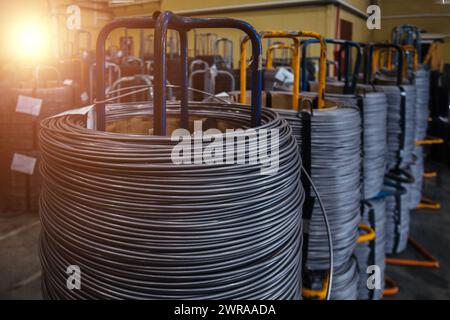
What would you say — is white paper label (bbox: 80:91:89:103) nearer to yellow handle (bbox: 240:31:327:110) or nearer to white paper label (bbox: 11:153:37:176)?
white paper label (bbox: 11:153:37:176)

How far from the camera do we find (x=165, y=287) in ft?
3.17

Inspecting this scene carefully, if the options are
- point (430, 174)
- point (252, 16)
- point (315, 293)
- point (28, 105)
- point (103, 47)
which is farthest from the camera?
point (252, 16)

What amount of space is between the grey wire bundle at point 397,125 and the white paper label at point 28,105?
304 cm

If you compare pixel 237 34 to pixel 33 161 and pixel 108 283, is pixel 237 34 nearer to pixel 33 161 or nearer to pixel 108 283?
pixel 33 161

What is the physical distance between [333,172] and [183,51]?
91 cm

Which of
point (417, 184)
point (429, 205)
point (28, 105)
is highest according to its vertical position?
point (28, 105)

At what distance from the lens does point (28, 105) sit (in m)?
3.76

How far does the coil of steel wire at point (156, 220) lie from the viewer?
0.93 m

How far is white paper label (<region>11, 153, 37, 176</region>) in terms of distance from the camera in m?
3.88

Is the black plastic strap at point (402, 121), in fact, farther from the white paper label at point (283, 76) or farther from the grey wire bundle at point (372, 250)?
the white paper label at point (283, 76)

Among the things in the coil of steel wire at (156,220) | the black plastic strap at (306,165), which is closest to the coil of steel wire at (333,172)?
the black plastic strap at (306,165)

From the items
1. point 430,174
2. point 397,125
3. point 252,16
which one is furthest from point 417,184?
point 252,16

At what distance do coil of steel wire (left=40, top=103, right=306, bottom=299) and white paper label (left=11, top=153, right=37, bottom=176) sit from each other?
3.10 meters

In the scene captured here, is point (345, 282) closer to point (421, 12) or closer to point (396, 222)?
point (396, 222)
